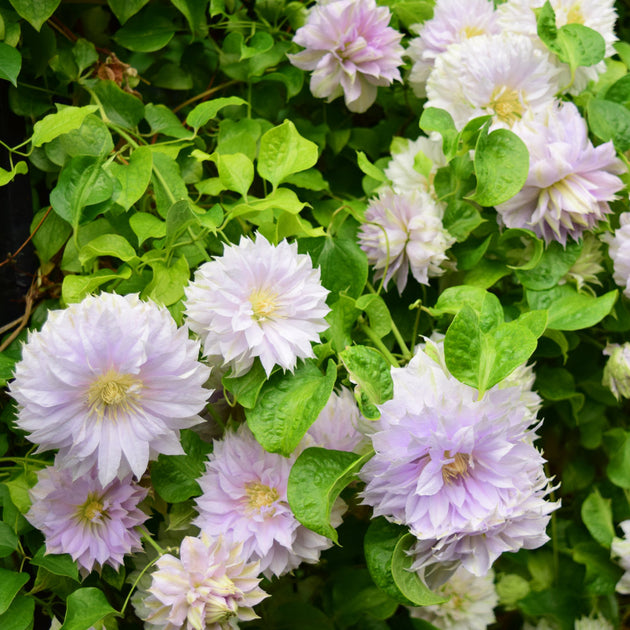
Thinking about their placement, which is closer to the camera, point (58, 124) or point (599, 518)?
point (58, 124)

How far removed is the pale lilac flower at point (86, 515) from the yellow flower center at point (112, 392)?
0.10 m

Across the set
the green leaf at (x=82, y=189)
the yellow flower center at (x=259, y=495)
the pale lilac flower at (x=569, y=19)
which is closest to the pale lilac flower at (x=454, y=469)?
the yellow flower center at (x=259, y=495)

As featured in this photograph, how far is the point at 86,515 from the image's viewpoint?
2.10 ft

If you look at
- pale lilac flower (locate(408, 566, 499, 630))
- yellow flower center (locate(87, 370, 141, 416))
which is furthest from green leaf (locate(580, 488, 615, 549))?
yellow flower center (locate(87, 370, 141, 416))

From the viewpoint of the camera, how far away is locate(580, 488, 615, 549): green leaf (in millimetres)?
893

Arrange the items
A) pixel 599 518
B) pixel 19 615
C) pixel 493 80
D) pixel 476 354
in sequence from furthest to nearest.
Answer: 1. pixel 599 518
2. pixel 493 80
3. pixel 19 615
4. pixel 476 354

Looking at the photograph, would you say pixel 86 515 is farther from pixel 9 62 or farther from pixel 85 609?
pixel 9 62

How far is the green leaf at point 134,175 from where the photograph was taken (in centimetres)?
68

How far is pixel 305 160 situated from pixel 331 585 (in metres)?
0.54

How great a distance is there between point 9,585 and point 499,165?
0.60 metres

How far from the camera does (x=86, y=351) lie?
53cm

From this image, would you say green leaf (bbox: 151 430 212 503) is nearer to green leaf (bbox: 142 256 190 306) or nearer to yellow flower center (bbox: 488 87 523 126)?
green leaf (bbox: 142 256 190 306)

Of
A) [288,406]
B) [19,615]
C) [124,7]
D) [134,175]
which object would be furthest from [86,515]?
[124,7]

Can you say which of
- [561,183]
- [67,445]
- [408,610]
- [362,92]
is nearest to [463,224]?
[561,183]
